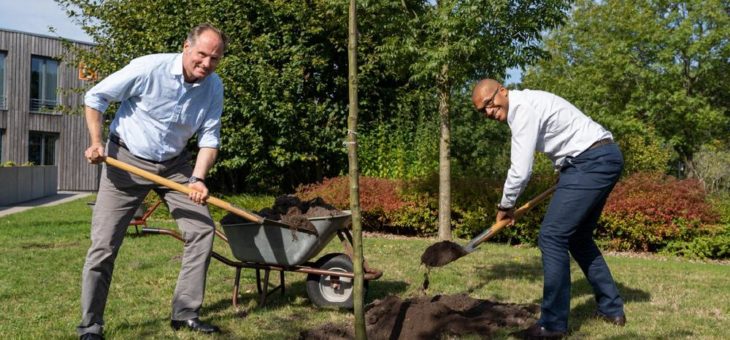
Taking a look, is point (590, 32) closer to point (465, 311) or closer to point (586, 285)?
point (586, 285)

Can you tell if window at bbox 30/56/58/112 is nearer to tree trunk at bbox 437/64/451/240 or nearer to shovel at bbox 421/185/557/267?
tree trunk at bbox 437/64/451/240

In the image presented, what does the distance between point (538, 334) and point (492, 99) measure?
4.46 ft

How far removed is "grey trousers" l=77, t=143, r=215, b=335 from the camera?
3.56 meters

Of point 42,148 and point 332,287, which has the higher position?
point 42,148

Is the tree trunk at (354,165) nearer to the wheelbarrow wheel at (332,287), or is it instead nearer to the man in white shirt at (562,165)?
the man in white shirt at (562,165)

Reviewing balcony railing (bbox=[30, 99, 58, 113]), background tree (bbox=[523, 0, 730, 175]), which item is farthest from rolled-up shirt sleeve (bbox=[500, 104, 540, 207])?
balcony railing (bbox=[30, 99, 58, 113])

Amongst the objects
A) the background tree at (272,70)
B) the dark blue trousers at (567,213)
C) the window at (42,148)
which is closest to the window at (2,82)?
the window at (42,148)

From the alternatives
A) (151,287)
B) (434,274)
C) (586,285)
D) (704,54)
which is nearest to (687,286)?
(586,285)

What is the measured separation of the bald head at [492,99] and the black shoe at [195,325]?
6.66 feet

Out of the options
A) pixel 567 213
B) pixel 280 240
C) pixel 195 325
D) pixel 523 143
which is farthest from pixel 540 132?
pixel 195 325

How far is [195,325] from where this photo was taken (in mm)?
3830

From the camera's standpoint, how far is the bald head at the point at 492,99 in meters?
3.71

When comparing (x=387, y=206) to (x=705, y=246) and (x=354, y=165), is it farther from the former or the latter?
(x=354, y=165)

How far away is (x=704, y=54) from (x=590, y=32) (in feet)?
19.6
